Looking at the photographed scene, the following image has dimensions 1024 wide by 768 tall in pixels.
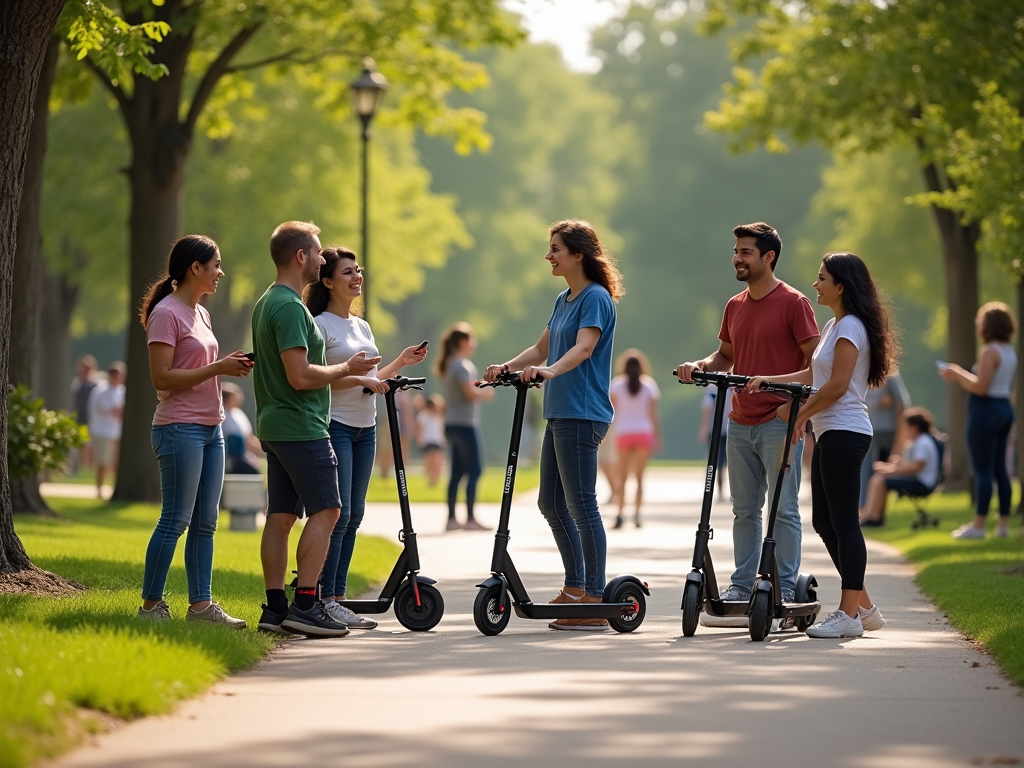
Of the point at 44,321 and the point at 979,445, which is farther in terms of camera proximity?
the point at 44,321

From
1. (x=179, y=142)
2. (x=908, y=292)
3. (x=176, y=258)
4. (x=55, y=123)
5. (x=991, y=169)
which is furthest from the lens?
(x=908, y=292)

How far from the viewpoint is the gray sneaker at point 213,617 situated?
8508 millimetres

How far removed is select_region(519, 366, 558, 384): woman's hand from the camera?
8.56m

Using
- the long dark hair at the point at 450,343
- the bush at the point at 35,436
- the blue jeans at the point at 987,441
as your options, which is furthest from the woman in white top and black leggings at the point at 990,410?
the bush at the point at 35,436

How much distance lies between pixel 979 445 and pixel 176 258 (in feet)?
30.9

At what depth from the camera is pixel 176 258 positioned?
8586 millimetres

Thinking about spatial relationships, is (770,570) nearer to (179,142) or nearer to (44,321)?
(179,142)

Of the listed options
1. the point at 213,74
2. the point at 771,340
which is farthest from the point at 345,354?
the point at 213,74

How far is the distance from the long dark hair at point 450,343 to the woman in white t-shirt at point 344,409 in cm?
836

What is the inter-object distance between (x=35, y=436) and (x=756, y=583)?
890 cm

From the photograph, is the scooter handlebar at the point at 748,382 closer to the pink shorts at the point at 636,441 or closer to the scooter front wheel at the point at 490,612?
the scooter front wheel at the point at 490,612

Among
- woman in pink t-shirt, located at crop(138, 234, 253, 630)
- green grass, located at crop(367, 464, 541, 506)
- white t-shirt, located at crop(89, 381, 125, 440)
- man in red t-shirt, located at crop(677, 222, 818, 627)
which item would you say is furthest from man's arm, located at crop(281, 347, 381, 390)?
white t-shirt, located at crop(89, 381, 125, 440)

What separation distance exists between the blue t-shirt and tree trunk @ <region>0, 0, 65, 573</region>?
10.4ft

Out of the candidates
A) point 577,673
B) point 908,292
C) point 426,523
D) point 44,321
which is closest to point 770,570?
point 577,673
